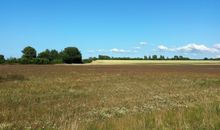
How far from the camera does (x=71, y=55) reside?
557 feet

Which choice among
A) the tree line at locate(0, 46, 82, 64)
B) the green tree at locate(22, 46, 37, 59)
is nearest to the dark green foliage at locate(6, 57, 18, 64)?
the tree line at locate(0, 46, 82, 64)

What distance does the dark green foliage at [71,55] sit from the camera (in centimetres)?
16988

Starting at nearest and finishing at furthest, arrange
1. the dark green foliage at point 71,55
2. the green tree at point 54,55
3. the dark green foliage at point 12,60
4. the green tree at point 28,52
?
the dark green foliage at point 12,60 → the dark green foliage at point 71,55 → the green tree at point 54,55 → the green tree at point 28,52

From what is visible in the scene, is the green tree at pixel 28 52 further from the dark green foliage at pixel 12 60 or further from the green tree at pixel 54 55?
the dark green foliage at pixel 12 60

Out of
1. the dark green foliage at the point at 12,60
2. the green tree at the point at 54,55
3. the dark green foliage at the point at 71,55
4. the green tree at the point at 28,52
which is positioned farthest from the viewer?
the green tree at the point at 28,52

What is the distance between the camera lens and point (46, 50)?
598 feet

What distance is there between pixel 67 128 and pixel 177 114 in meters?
3.68

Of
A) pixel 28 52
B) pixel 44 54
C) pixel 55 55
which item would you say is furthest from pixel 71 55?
pixel 28 52

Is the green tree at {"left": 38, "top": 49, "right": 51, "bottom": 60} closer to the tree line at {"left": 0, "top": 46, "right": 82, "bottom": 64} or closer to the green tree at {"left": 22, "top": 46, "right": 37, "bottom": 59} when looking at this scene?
the tree line at {"left": 0, "top": 46, "right": 82, "bottom": 64}

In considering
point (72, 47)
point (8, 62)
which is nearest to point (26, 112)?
point (8, 62)

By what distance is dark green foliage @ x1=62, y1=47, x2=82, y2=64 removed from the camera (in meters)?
170

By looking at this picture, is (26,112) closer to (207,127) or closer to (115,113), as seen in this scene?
(115,113)

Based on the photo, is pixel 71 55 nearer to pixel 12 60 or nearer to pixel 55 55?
pixel 55 55

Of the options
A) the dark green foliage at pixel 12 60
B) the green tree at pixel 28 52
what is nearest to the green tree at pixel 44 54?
the green tree at pixel 28 52
